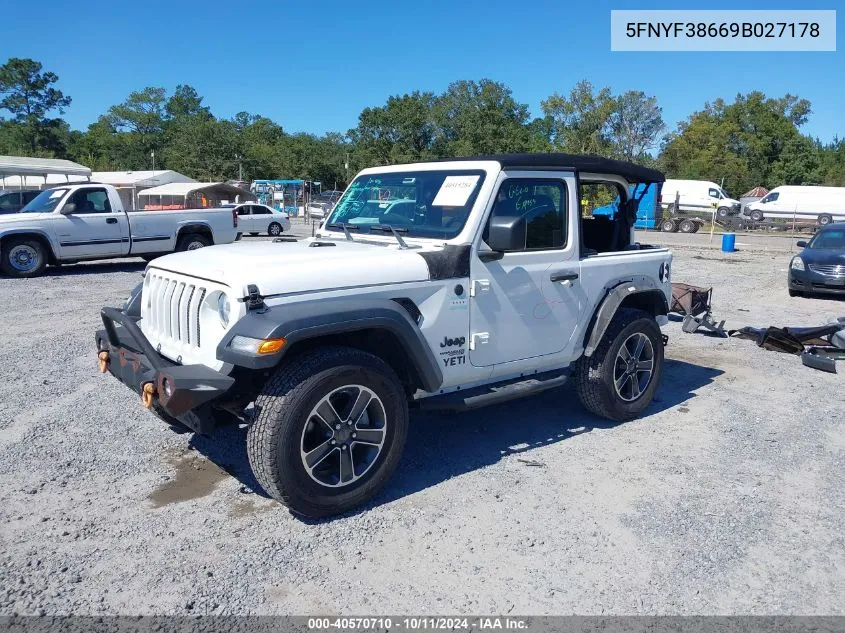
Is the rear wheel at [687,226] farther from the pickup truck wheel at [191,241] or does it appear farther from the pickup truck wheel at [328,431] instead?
the pickup truck wheel at [328,431]

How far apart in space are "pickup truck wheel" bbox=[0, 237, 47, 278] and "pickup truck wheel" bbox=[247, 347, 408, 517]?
11.8m

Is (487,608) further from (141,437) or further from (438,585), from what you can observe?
(141,437)

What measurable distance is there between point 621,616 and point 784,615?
0.75 metres

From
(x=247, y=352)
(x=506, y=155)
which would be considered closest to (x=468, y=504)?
(x=247, y=352)

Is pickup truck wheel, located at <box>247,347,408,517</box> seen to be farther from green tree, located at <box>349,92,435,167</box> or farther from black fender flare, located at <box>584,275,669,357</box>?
green tree, located at <box>349,92,435,167</box>

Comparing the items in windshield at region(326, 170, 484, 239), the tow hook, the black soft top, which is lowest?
the tow hook

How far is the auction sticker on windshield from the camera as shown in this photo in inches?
174

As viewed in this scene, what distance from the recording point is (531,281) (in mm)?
4582

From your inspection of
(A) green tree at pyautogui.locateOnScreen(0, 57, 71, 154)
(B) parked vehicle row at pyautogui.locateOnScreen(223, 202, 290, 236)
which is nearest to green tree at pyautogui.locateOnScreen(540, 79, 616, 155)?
(B) parked vehicle row at pyautogui.locateOnScreen(223, 202, 290, 236)

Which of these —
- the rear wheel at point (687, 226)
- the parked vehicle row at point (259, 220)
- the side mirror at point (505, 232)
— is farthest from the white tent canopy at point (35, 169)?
the side mirror at point (505, 232)

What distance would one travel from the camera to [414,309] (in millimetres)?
4000

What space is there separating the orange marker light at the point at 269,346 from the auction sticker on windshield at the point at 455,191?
169 cm

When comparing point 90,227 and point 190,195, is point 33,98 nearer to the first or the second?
point 190,195

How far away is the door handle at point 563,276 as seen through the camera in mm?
4734
